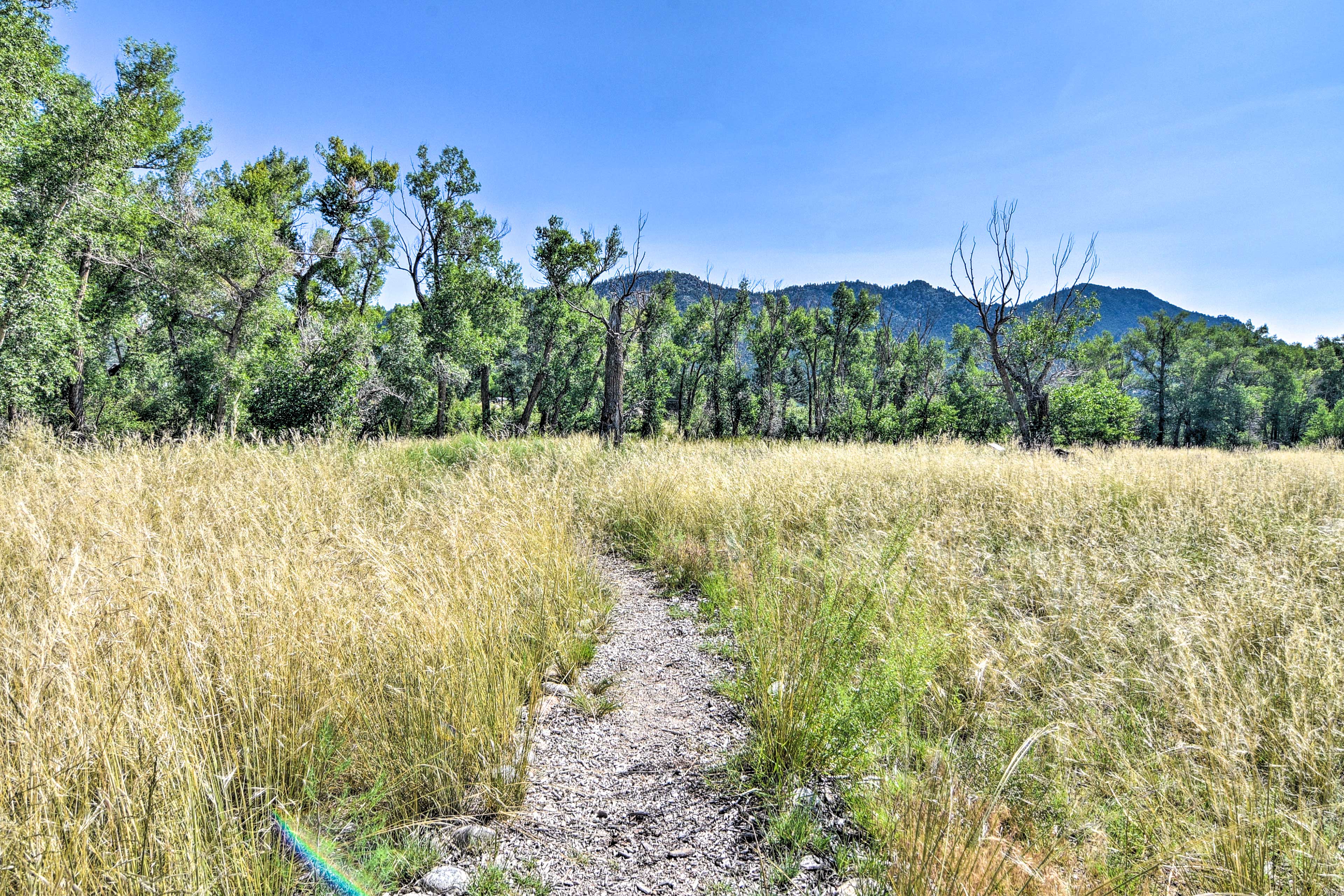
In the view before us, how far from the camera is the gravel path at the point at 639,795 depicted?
1.87 meters

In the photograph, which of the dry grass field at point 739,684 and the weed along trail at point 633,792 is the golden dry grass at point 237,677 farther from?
the weed along trail at point 633,792

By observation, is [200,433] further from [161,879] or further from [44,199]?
[44,199]

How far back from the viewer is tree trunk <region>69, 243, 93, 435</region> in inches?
531

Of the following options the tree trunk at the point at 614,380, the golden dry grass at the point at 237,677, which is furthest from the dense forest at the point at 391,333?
the golden dry grass at the point at 237,677

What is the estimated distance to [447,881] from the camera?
5.74 ft

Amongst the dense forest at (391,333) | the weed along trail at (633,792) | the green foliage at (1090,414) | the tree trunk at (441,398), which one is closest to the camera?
the weed along trail at (633,792)

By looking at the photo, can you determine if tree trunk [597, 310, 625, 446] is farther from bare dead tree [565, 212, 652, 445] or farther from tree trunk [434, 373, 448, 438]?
tree trunk [434, 373, 448, 438]

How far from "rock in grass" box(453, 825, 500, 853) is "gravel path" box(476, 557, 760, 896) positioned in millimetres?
63

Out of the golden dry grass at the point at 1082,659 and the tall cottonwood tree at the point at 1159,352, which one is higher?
the tall cottonwood tree at the point at 1159,352

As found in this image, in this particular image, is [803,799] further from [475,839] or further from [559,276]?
[559,276]

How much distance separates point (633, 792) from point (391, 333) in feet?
76.9

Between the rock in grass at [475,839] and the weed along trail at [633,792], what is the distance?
5 centimetres

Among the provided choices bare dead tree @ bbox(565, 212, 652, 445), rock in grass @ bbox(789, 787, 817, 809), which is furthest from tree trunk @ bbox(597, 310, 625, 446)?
rock in grass @ bbox(789, 787, 817, 809)

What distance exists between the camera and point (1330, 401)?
4725 centimetres
